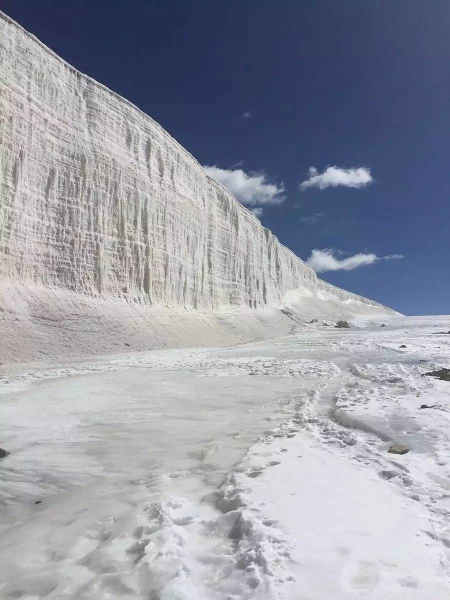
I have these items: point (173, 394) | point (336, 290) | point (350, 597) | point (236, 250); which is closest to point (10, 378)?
point (173, 394)

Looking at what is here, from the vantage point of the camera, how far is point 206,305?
32.3 m

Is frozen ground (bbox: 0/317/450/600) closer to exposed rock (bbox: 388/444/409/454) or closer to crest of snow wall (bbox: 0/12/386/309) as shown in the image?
exposed rock (bbox: 388/444/409/454)

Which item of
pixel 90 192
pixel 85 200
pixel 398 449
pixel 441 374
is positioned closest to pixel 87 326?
pixel 85 200

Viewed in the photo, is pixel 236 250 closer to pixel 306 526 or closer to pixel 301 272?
pixel 301 272

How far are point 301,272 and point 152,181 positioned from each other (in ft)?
145

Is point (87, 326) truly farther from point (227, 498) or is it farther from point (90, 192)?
point (227, 498)

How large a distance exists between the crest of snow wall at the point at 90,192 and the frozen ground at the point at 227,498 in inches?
551

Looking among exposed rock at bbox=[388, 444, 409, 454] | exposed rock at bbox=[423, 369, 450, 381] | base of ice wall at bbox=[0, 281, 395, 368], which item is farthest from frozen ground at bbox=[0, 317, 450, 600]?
base of ice wall at bbox=[0, 281, 395, 368]

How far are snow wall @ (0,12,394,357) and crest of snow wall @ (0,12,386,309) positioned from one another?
6cm

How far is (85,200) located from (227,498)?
21.6m

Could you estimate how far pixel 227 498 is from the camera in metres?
3.30

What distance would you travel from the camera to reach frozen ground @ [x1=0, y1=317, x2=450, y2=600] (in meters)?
2.26

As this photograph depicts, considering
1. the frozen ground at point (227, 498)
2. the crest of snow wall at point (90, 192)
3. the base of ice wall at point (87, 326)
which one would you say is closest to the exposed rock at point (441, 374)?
the frozen ground at point (227, 498)

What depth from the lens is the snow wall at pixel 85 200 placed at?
61.6ft
